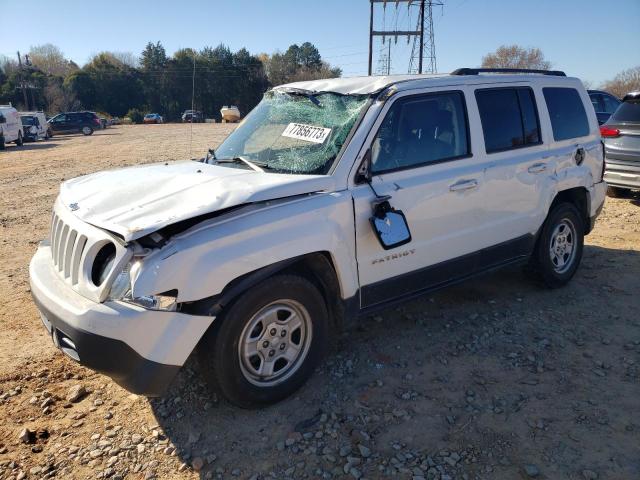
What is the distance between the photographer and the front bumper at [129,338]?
2.59 meters

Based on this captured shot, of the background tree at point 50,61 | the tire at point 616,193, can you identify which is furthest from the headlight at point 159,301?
the background tree at point 50,61

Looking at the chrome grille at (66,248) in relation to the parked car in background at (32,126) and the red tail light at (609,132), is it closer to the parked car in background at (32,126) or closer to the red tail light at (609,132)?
the red tail light at (609,132)

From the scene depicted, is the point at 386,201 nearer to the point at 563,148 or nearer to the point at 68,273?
the point at 68,273

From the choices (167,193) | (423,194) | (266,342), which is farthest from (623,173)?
(167,193)

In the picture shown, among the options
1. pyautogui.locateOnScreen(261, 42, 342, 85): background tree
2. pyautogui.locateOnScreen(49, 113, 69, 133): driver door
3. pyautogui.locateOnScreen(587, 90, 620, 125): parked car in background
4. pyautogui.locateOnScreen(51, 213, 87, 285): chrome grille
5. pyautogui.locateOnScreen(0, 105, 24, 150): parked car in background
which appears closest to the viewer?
pyautogui.locateOnScreen(51, 213, 87, 285): chrome grille

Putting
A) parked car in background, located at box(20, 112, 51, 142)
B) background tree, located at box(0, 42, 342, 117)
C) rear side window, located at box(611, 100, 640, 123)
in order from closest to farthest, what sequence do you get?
rear side window, located at box(611, 100, 640, 123) → parked car in background, located at box(20, 112, 51, 142) → background tree, located at box(0, 42, 342, 117)

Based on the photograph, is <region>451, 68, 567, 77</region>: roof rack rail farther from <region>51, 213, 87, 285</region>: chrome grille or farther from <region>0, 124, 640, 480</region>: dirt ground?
<region>51, 213, 87, 285</region>: chrome grille

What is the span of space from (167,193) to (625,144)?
8077 mm

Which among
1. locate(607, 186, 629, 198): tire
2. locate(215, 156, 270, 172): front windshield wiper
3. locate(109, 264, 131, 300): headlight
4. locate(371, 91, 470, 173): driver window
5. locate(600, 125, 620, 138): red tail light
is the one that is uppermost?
locate(371, 91, 470, 173): driver window

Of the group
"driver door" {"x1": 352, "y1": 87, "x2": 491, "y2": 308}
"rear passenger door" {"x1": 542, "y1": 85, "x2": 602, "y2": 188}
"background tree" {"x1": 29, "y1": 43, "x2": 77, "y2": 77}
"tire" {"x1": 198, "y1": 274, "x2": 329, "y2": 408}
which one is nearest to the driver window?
"driver door" {"x1": 352, "y1": 87, "x2": 491, "y2": 308}

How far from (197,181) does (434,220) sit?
1728mm

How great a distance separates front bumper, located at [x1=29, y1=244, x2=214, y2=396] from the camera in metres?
2.59

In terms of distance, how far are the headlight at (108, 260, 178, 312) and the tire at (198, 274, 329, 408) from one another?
1.09 feet

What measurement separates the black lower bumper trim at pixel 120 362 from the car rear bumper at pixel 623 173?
27.1 feet
